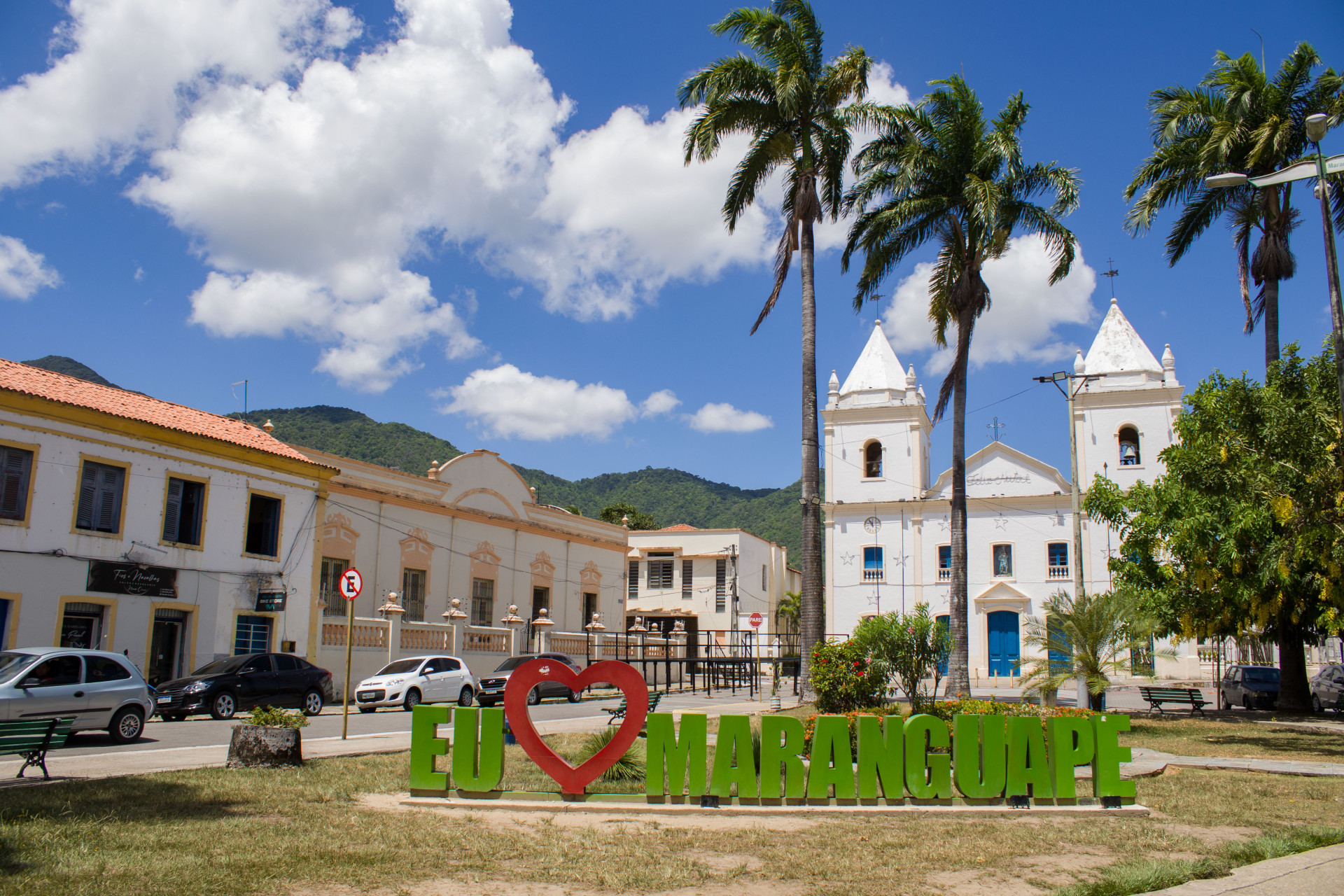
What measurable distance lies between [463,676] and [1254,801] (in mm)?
17722

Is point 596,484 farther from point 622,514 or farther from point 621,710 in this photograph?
point 621,710

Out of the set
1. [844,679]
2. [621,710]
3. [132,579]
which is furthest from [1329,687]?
[132,579]

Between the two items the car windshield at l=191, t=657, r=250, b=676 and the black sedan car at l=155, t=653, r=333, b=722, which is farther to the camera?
the car windshield at l=191, t=657, r=250, b=676

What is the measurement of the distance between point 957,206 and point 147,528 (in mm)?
21010

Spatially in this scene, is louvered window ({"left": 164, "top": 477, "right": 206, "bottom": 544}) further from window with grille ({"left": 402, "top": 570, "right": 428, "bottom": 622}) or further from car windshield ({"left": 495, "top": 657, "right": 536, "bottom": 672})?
car windshield ({"left": 495, "top": 657, "right": 536, "bottom": 672})

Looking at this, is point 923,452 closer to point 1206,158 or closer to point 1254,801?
point 1206,158

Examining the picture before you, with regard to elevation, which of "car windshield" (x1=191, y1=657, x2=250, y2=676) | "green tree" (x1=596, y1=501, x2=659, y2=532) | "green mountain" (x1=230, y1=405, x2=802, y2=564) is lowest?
"car windshield" (x1=191, y1=657, x2=250, y2=676)

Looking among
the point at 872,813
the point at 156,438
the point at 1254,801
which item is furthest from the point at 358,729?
the point at 1254,801

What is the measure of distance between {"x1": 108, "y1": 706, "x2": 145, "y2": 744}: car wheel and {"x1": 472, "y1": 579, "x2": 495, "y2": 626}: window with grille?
17.6 meters

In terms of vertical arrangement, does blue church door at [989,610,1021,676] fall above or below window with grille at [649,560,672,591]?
below

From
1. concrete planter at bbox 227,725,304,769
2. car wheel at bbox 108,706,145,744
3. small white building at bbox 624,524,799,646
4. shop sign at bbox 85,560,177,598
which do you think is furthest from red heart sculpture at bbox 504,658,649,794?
small white building at bbox 624,524,799,646

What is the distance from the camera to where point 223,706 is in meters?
18.9

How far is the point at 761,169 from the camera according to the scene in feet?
75.5

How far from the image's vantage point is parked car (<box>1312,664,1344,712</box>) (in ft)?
83.0
